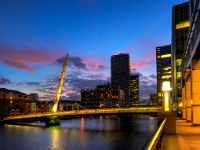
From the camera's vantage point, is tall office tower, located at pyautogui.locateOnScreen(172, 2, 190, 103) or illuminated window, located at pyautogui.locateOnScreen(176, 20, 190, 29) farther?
tall office tower, located at pyautogui.locateOnScreen(172, 2, 190, 103)

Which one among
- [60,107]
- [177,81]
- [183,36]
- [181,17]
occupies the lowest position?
[60,107]

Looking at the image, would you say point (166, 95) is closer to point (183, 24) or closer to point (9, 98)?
point (183, 24)

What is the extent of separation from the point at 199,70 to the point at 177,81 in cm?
7763

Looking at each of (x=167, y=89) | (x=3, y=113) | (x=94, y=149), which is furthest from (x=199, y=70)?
(x=3, y=113)

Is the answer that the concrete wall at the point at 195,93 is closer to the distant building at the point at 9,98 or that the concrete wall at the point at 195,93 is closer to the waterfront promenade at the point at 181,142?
the waterfront promenade at the point at 181,142

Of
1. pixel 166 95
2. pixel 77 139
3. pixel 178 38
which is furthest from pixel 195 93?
pixel 178 38

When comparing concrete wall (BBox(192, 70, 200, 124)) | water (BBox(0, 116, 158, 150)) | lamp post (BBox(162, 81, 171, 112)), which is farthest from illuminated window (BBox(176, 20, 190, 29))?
lamp post (BBox(162, 81, 171, 112))

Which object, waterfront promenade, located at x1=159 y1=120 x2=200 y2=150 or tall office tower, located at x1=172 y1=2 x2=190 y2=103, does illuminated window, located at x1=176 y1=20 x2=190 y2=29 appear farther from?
waterfront promenade, located at x1=159 y1=120 x2=200 y2=150

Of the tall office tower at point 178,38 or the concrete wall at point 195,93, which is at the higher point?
the tall office tower at point 178,38

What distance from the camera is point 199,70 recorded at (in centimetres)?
2728

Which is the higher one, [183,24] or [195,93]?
[183,24]

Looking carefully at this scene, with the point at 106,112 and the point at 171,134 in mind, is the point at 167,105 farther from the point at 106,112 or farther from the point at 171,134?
the point at 106,112

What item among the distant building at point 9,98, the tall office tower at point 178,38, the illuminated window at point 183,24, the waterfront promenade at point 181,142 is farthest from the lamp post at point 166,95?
the distant building at point 9,98

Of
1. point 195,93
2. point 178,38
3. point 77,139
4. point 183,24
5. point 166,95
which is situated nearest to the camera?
point 166,95
